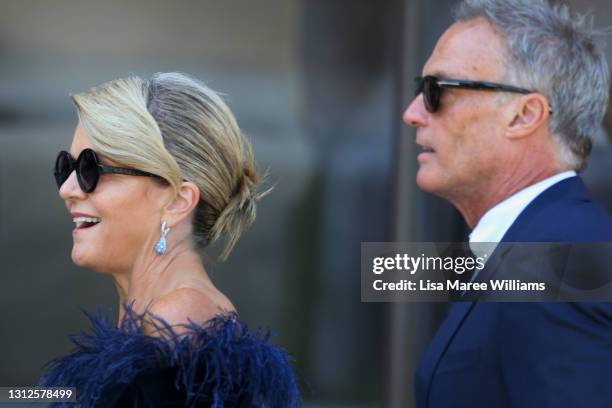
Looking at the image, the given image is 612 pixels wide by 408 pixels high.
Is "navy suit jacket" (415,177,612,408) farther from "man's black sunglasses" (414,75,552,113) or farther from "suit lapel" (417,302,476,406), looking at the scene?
"man's black sunglasses" (414,75,552,113)

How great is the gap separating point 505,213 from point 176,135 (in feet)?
1.84

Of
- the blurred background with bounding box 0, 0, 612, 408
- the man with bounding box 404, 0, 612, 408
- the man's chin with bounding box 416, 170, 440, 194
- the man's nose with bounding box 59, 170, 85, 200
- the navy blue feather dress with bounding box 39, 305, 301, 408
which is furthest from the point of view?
the blurred background with bounding box 0, 0, 612, 408

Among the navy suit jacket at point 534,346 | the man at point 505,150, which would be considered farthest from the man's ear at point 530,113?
the navy suit jacket at point 534,346

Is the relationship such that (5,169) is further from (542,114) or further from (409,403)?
(542,114)

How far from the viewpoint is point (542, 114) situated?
1672 millimetres

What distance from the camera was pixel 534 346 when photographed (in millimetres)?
1438

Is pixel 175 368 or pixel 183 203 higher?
pixel 183 203

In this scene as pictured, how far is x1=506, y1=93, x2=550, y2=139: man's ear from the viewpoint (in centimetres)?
167

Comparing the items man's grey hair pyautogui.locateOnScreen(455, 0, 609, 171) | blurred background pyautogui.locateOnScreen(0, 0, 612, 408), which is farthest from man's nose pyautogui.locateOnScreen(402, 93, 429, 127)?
blurred background pyautogui.locateOnScreen(0, 0, 612, 408)

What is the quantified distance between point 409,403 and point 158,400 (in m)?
1.43

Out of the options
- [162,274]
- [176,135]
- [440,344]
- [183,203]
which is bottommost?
[440,344]

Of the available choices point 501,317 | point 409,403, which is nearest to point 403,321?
point 409,403

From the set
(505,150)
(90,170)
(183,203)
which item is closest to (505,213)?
(505,150)

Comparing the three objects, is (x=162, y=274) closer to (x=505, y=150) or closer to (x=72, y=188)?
(x=72, y=188)
